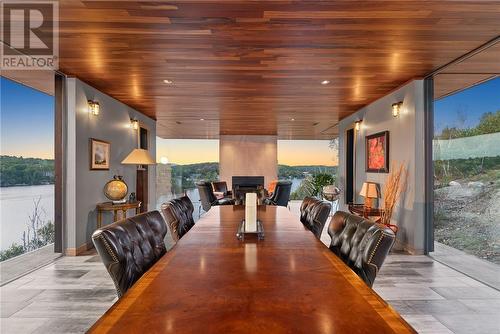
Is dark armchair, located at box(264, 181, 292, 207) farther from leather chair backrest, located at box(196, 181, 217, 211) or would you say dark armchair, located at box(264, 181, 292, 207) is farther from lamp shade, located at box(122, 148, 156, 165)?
lamp shade, located at box(122, 148, 156, 165)

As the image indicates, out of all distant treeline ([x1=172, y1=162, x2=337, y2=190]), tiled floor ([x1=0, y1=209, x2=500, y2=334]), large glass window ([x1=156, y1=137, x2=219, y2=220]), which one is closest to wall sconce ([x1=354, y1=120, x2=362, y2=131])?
tiled floor ([x1=0, y1=209, x2=500, y2=334])

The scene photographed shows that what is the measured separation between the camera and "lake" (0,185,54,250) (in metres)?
3.90

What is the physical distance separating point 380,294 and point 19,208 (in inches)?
172

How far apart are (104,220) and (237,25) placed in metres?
3.99

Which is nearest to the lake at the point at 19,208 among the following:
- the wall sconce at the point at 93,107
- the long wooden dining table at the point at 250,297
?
the wall sconce at the point at 93,107

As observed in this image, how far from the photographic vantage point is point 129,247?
1.55 m

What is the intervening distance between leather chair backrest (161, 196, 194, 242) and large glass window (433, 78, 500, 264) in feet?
11.5

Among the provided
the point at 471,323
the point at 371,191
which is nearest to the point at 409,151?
the point at 371,191

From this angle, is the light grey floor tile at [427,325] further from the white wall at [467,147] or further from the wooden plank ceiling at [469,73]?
the wooden plank ceiling at [469,73]

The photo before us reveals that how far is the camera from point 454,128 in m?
4.39

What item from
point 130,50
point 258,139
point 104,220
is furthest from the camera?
point 258,139

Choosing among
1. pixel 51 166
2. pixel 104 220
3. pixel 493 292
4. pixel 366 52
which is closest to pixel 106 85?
pixel 51 166

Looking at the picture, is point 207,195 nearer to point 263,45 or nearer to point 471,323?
point 263,45

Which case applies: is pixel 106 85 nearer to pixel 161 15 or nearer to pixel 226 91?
pixel 226 91
